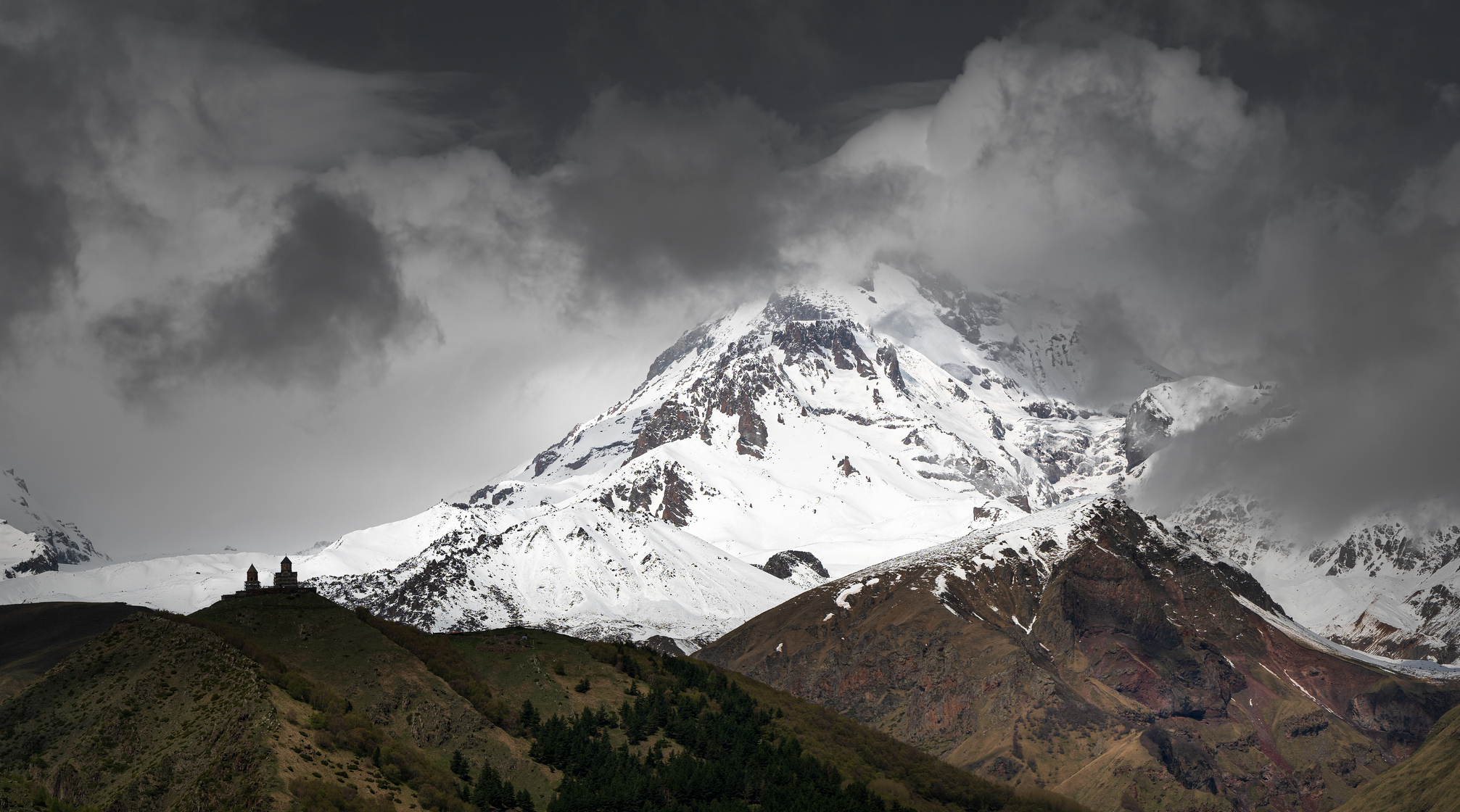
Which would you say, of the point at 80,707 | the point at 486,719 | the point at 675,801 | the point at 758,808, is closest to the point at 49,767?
the point at 80,707

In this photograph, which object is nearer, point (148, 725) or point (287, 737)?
point (287, 737)

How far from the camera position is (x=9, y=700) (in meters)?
158

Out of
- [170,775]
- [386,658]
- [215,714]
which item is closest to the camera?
[170,775]

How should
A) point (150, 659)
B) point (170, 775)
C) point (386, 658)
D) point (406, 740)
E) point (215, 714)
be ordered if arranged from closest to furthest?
1. point (170, 775)
2. point (215, 714)
3. point (150, 659)
4. point (406, 740)
5. point (386, 658)

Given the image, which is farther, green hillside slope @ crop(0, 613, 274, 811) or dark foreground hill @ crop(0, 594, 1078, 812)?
dark foreground hill @ crop(0, 594, 1078, 812)

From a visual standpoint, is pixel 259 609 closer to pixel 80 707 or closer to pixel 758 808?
pixel 80 707

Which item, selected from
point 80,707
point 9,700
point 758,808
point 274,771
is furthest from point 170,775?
point 758,808

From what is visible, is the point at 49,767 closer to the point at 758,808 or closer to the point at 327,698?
the point at 327,698

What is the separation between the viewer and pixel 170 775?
440ft

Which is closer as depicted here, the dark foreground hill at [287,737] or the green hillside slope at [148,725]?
the green hillside slope at [148,725]

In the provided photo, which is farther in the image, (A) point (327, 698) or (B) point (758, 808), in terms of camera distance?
(B) point (758, 808)

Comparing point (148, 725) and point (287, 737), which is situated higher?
point (148, 725)

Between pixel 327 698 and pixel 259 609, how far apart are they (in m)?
39.7

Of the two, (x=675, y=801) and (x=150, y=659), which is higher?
(x=150, y=659)
